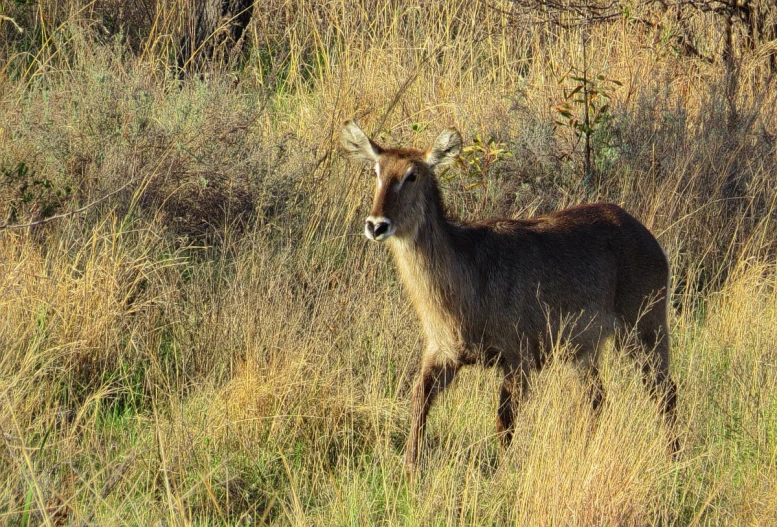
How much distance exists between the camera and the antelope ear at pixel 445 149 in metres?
5.20

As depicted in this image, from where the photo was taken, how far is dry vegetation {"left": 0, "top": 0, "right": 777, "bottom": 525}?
4.36 metres

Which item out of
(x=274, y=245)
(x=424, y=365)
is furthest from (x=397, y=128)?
(x=424, y=365)

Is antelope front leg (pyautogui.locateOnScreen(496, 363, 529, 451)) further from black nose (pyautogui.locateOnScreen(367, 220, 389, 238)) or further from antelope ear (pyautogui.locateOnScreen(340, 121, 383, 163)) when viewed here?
antelope ear (pyautogui.locateOnScreen(340, 121, 383, 163))

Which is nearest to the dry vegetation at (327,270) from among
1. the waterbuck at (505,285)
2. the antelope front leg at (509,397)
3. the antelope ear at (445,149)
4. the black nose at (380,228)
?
the antelope front leg at (509,397)

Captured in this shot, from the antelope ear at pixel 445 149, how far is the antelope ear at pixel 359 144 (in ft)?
0.81

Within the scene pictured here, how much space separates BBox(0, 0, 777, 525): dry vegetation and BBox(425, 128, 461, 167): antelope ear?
102 cm

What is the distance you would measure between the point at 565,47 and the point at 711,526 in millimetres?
6005

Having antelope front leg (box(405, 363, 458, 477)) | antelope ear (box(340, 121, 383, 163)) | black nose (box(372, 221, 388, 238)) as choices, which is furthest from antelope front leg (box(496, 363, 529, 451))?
antelope ear (box(340, 121, 383, 163))

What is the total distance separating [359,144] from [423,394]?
126cm

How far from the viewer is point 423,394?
503cm

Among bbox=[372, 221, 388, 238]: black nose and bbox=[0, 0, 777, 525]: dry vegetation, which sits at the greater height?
bbox=[372, 221, 388, 238]: black nose

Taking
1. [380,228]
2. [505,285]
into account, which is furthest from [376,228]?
[505,285]

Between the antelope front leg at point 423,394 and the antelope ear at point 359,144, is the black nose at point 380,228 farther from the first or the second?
the antelope front leg at point 423,394

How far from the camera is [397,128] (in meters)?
8.38
